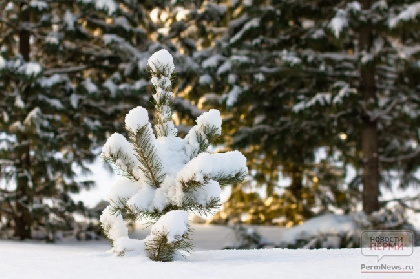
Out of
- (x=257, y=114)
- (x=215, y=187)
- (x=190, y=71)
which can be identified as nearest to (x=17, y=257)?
(x=215, y=187)

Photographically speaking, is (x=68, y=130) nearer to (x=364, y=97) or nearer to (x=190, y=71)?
(x=190, y=71)

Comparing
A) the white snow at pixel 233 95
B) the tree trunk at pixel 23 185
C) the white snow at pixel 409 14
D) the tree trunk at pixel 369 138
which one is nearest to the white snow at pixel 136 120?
the white snow at pixel 409 14

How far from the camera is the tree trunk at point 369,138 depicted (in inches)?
384

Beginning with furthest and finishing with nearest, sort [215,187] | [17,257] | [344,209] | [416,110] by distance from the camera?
[344,209], [416,110], [17,257], [215,187]

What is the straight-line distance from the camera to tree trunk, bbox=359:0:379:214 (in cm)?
974

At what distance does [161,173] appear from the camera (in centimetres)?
353

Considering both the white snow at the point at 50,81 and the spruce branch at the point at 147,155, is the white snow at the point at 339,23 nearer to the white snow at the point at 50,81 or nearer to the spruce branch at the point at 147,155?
the white snow at the point at 50,81

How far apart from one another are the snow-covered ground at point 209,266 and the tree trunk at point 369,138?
20.4ft

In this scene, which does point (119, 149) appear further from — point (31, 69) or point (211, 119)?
point (31, 69)

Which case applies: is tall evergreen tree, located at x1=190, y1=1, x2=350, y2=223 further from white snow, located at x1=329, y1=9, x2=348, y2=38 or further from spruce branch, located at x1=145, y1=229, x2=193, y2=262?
spruce branch, located at x1=145, y1=229, x2=193, y2=262

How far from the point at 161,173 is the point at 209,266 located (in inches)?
28.7

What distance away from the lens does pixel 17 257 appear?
3.85 metres

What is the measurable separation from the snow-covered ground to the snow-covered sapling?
0.20 meters

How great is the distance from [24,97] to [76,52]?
167 cm
